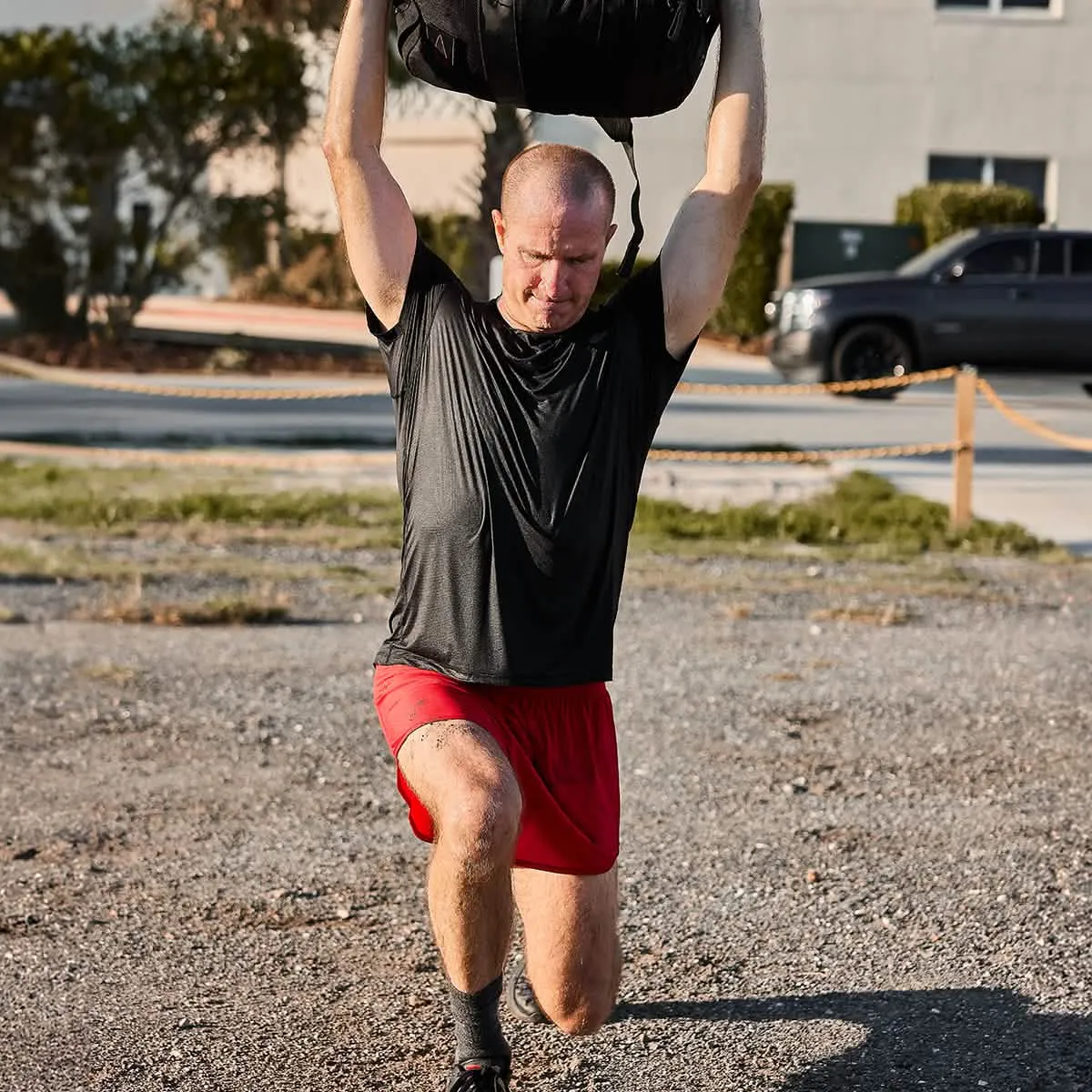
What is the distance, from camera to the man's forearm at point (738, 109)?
4074 millimetres

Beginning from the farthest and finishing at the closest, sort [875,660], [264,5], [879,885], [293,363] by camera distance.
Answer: [293,363]
[264,5]
[875,660]
[879,885]

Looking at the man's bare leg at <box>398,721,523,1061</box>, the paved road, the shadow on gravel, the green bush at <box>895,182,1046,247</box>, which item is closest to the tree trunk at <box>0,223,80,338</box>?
the paved road

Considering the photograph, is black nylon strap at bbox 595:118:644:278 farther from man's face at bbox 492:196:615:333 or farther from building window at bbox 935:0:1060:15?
building window at bbox 935:0:1060:15

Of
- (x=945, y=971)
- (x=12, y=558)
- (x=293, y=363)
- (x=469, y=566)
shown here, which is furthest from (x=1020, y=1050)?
(x=293, y=363)

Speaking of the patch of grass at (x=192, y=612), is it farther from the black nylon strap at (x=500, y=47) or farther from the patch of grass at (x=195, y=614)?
the black nylon strap at (x=500, y=47)

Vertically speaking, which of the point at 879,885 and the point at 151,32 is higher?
the point at 151,32

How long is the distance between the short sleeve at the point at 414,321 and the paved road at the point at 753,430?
8273mm

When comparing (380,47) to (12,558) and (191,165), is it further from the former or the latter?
(191,165)

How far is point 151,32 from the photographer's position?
22969mm

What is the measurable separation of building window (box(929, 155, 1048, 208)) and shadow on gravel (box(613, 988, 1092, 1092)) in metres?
26.1

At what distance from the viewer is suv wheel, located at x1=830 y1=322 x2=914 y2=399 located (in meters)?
19.8

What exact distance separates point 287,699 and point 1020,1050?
153 inches

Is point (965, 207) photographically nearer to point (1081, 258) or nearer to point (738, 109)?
point (1081, 258)

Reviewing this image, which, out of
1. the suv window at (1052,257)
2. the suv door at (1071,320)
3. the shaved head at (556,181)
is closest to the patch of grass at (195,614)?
the shaved head at (556,181)
